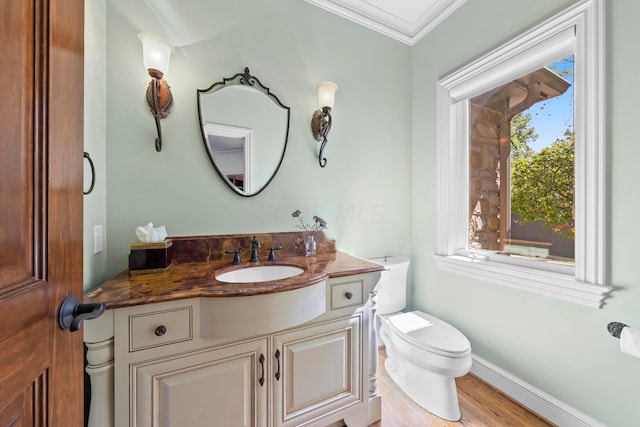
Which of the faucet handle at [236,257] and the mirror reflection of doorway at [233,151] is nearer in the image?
the faucet handle at [236,257]

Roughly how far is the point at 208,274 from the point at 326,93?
1299mm

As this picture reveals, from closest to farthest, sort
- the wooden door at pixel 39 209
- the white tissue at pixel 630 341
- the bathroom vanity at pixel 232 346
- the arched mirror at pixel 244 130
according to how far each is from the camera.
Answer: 1. the wooden door at pixel 39 209
2. the bathroom vanity at pixel 232 346
3. the white tissue at pixel 630 341
4. the arched mirror at pixel 244 130

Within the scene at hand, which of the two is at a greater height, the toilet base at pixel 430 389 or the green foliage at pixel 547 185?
the green foliage at pixel 547 185

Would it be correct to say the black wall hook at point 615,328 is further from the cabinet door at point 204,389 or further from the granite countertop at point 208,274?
the cabinet door at point 204,389

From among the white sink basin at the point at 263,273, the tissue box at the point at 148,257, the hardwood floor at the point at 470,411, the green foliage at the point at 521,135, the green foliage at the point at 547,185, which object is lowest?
the hardwood floor at the point at 470,411

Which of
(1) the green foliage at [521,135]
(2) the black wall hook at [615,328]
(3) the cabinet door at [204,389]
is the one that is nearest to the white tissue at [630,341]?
(2) the black wall hook at [615,328]

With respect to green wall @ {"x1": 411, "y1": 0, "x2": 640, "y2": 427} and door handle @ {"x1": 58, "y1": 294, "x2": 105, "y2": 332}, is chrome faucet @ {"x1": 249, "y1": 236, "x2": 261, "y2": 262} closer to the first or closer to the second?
door handle @ {"x1": 58, "y1": 294, "x2": 105, "y2": 332}

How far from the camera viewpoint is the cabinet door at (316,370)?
1.12 m

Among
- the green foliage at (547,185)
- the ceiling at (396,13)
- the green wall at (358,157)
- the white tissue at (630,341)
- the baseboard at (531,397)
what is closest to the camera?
the white tissue at (630,341)

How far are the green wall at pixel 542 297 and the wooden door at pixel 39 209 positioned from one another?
6.37 feet

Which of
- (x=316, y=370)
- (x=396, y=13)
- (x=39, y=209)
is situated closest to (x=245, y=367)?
(x=316, y=370)

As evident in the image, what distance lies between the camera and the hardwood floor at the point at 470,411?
4.45ft

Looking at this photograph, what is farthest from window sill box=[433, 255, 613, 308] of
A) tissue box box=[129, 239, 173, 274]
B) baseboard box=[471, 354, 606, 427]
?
tissue box box=[129, 239, 173, 274]

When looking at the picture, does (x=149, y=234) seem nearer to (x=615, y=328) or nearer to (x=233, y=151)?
(x=233, y=151)
